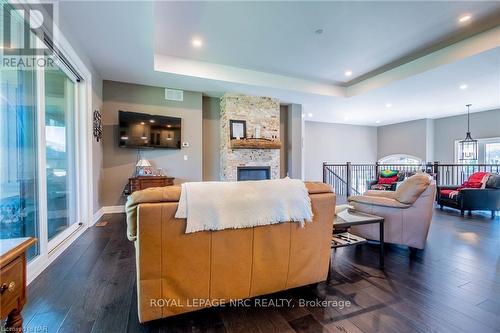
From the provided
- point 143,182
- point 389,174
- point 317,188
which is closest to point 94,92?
point 143,182

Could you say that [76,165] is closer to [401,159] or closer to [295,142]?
[295,142]

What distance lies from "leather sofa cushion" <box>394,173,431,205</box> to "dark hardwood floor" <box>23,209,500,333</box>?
25.2 inches

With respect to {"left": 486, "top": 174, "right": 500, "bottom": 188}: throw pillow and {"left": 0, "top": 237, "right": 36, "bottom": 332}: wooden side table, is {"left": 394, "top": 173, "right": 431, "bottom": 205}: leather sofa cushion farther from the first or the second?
{"left": 486, "top": 174, "right": 500, "bottom": 188}: throw pillow

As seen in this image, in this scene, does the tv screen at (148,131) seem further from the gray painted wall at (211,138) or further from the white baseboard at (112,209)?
the white baseboard at (112,209)

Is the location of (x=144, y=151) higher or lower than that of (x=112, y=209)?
higher

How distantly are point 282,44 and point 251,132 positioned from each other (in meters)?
2.40

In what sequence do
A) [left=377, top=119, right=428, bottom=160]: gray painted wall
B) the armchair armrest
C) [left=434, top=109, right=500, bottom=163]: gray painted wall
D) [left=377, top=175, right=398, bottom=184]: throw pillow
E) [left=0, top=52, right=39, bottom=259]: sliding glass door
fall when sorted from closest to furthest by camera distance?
[left=0, top=52, right=39, bottom=259]: sliding glass door → the armchair armrest → [left=377, top=175, right=398, bottom=184]: throw pillow → [left=434, top=109, right=500, bottom=163]: gray painted wall → [left=377, top=119, right=428, bottom=160]: gray painted wall

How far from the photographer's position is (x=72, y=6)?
248 cm

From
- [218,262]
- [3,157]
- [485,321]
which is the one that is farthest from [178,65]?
[485,321]

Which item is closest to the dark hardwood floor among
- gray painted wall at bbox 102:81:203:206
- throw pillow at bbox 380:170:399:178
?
gray painted wall at bbox 102:81:203:206

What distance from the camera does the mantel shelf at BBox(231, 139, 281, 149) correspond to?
18.2 feet

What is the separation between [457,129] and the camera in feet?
25.7

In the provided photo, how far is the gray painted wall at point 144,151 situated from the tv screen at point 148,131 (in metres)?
0.22

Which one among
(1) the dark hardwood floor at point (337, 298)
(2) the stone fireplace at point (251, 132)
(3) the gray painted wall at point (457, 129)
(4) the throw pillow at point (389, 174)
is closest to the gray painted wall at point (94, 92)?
(1) the dark hardwood floor at point (337, 298)
